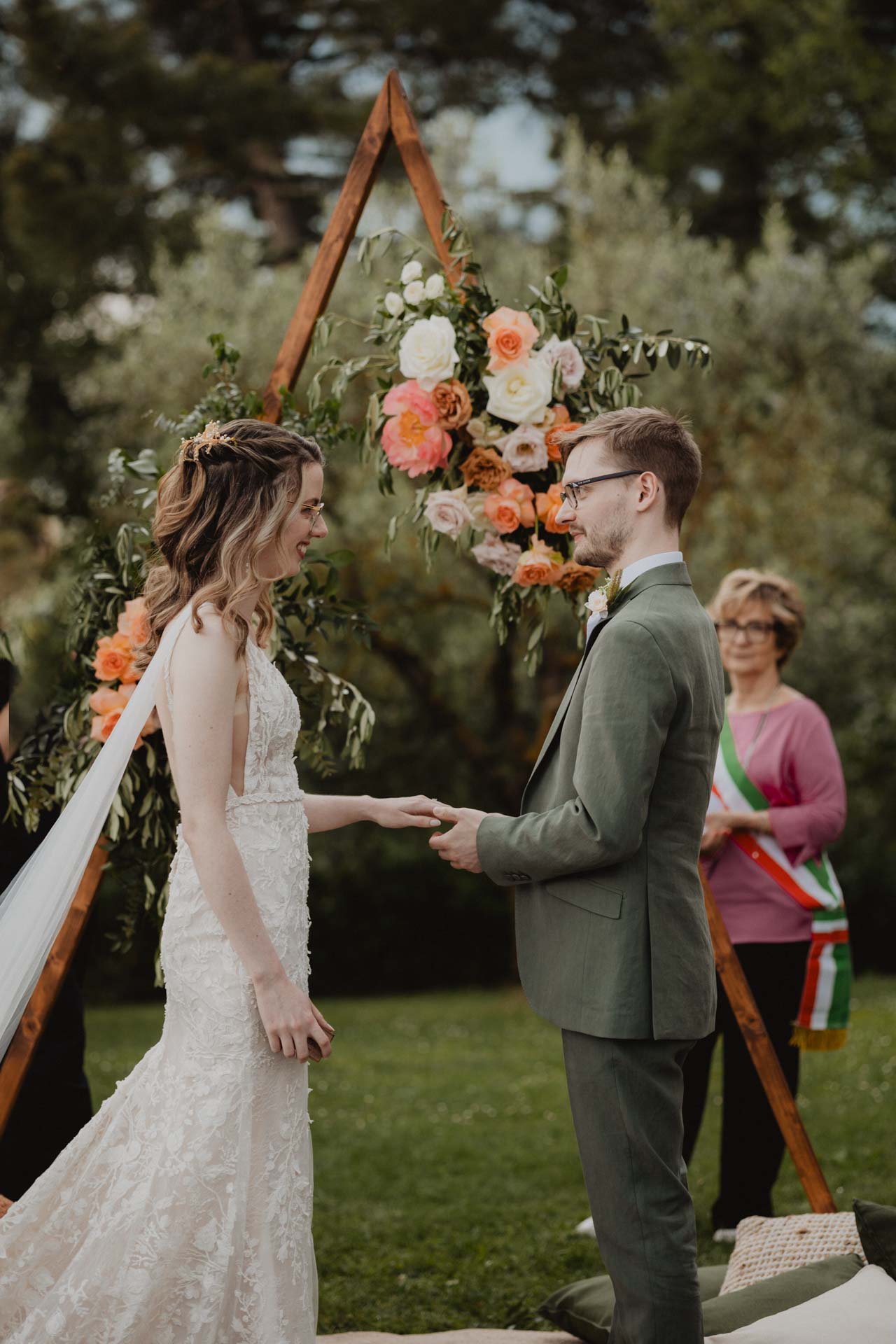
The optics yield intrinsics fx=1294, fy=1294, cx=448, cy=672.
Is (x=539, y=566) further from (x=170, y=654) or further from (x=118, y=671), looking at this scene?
(x=170, y=654)

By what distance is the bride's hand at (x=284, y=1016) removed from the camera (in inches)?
94.4

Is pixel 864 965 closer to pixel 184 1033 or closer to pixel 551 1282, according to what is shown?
pixel 551 1282

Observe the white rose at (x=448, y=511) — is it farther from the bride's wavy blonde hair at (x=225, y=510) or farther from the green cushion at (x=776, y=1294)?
the green cushion at (x=776, y=1294)

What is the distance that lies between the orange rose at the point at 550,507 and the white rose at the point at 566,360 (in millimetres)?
281

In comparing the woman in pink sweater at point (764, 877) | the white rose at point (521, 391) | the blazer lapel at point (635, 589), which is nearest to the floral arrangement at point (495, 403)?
the white rose at point (521, 391)

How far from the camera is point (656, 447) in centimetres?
255

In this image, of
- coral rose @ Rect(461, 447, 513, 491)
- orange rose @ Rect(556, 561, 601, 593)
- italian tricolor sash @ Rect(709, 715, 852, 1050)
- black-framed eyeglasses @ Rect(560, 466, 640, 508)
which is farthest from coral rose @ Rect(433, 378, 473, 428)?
italian tricolor sash @ Rect(709, 715, 852, 1050)

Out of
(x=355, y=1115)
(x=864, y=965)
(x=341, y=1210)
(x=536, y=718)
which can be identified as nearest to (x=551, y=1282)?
(x=341, y=1210)

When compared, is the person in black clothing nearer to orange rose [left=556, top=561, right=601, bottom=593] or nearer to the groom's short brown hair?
orange rose [left=556, top=561, right=601, bottom=593]

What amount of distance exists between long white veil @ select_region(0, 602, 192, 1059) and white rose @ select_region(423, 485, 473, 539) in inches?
38.9

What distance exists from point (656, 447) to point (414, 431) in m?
1.01

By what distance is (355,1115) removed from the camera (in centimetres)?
669

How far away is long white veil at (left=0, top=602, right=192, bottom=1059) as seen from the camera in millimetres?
2695

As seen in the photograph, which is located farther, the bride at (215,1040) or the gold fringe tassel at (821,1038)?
the gold fringe tassel at (821,1038)
